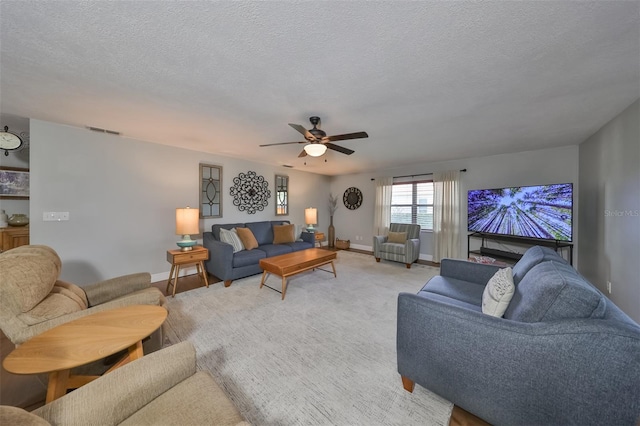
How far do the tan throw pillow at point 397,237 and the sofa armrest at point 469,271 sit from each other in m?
2.26

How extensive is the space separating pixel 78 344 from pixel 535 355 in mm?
2272

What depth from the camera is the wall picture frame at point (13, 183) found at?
330cm

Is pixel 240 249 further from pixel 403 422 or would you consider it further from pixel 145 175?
pixel 403 422

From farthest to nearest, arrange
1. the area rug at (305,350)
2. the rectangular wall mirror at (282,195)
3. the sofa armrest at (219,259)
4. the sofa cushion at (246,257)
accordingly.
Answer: the rectangular wall mirror at (282,195)
the sofa cushion at (246,257)
the sofa armrest at (219,259)
the area rug at (305,350)

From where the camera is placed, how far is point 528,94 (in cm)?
200

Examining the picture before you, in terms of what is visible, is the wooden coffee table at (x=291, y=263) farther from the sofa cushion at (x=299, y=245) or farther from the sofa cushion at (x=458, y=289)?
the sofa cushion at (x=458, y=289)

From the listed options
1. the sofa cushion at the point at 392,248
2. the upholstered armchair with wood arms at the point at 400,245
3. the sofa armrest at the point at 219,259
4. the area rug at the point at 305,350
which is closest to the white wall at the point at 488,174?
the upholstered armchair with wood arms at the point at 400,245

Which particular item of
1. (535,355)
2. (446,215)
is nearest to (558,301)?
(535,355)

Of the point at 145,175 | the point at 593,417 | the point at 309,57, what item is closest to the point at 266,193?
the point at 145,175

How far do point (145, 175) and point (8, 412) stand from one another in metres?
3.70

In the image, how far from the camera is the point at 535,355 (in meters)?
1.01

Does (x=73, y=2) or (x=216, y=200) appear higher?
(x=73, y=2)

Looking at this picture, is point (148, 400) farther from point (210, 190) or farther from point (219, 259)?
point (210, 190)

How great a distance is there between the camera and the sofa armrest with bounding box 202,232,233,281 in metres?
3.33
